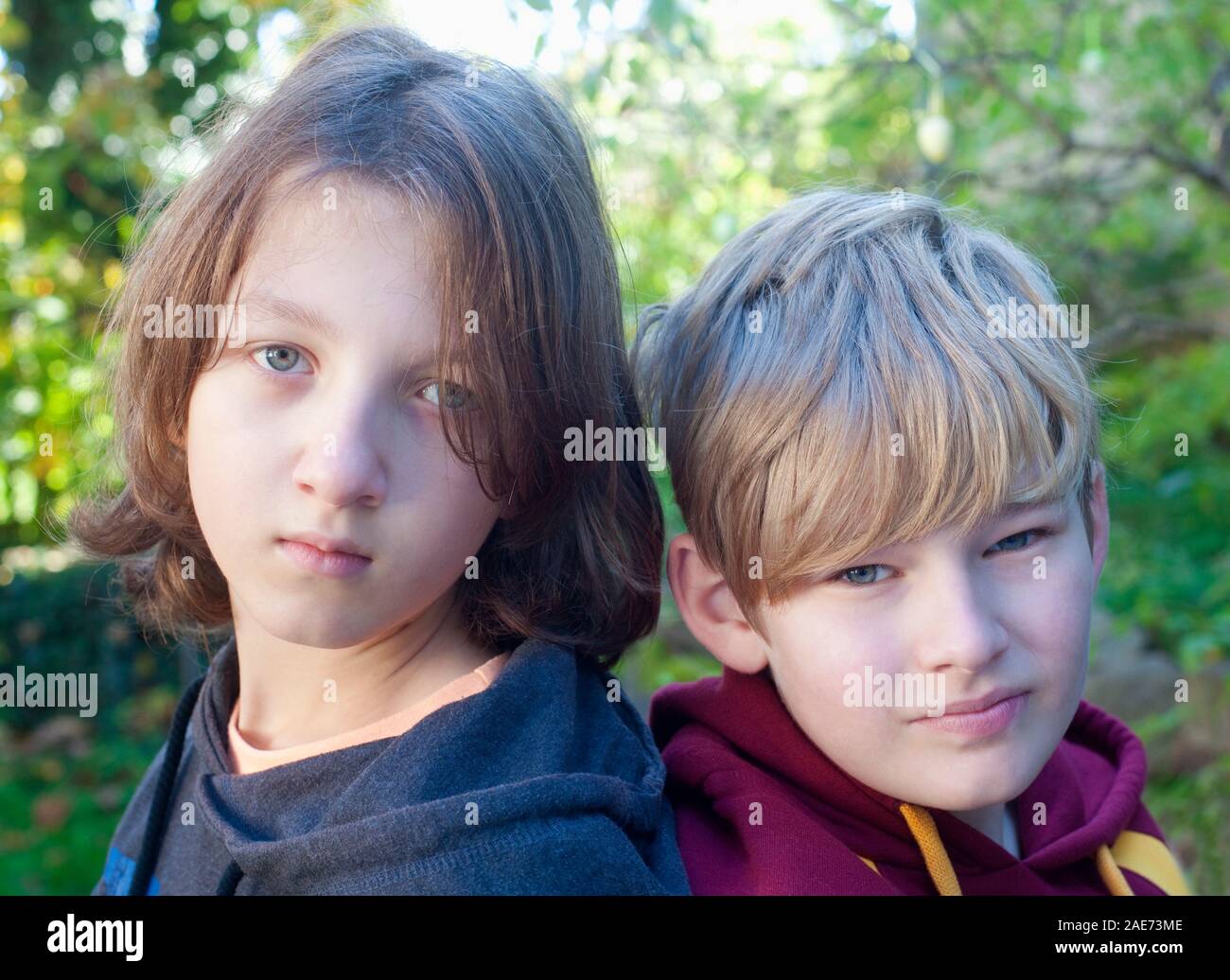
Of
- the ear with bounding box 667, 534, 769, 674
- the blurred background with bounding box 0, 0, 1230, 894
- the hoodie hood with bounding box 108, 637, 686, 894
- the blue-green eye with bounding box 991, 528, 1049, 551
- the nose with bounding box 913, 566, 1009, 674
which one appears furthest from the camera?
the blurred background with bounding box 0, 0, 1230, 894

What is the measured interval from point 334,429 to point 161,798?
0.75m

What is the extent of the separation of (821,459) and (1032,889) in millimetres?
666

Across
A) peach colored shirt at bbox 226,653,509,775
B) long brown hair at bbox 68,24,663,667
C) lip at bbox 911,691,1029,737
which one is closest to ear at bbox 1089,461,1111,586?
lip at bbox 911,691,1029,737

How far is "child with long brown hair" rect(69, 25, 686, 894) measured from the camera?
129cm

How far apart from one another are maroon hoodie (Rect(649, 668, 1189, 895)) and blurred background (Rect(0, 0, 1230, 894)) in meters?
1.23

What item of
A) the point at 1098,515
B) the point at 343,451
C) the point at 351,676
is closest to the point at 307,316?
the point at 343,451

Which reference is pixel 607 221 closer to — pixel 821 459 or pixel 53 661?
pixel 821 459

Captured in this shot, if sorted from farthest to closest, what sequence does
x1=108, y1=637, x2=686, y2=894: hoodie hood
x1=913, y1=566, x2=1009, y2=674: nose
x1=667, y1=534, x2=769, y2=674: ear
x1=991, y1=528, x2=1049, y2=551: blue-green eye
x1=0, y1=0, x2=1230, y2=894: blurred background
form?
1. x1=0, y1=0, x2=1230, y2=894: blurred background
2. x1=667, y1=534, x2=769, y2=674: ear
3. x1=991, y1=528, x2=1049, y2=551: blue-green eye
4. x1=913, y1=566, x2=1009, y2=674: nose
5. x1=108, y1=637, x2=686, y2=894: hoodie hood

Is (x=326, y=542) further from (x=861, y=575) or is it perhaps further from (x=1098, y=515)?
(x=1098, y=515)

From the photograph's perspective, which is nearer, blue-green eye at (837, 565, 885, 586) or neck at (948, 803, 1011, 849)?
A: blue-green eye at (837, 565, 885, 586)

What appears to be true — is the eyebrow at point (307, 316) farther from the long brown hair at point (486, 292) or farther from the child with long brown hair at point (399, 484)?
the long brown hair at point (486, 292)

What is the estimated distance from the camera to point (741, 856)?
1461 millimetres

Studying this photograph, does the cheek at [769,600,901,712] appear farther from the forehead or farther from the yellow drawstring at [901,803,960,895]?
the forehead

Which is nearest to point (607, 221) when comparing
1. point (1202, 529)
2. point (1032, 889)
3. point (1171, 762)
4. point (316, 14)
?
point (316, 14)
